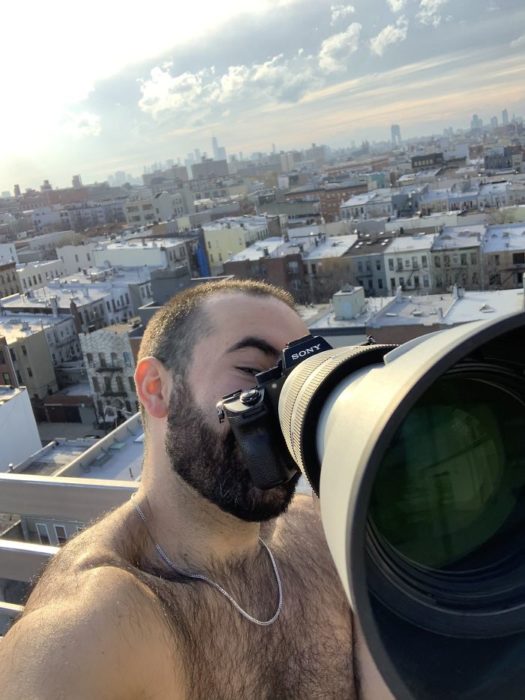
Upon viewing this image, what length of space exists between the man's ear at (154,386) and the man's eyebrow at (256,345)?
0.43 ft

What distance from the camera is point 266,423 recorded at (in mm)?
876

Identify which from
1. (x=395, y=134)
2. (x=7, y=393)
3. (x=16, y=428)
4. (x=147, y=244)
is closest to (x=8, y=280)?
(x=147, y=244)

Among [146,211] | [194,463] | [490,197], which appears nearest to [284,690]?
[194,463]

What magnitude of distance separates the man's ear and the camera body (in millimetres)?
192

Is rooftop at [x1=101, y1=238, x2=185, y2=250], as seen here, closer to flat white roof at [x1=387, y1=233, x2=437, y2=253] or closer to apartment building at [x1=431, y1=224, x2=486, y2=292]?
flat white roof at [x1=387, y1=233, x2=437, y2=253]

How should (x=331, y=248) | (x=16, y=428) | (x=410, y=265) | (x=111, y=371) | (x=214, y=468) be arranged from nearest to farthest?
(x=214, y=468), (x=16, y=428), (x=111, y=371), (x=410, y=265), (x=331, y=248)

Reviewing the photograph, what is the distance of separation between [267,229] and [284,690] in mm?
22627

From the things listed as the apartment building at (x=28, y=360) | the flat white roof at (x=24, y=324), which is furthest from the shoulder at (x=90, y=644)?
the flat white roof at (x=24, y=324)

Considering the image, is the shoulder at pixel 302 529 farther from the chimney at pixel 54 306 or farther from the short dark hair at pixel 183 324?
the chimney at pixel 54 306

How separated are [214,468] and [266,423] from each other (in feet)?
0.62

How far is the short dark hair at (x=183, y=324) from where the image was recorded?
1093mm

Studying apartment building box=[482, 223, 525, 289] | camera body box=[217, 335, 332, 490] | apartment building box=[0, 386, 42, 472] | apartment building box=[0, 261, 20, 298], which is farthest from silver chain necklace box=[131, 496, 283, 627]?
apartment building box=[0, 261, 20, 298]

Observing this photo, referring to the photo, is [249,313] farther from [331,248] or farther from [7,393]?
[331,248]

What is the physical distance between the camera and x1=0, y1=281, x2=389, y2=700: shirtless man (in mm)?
850
